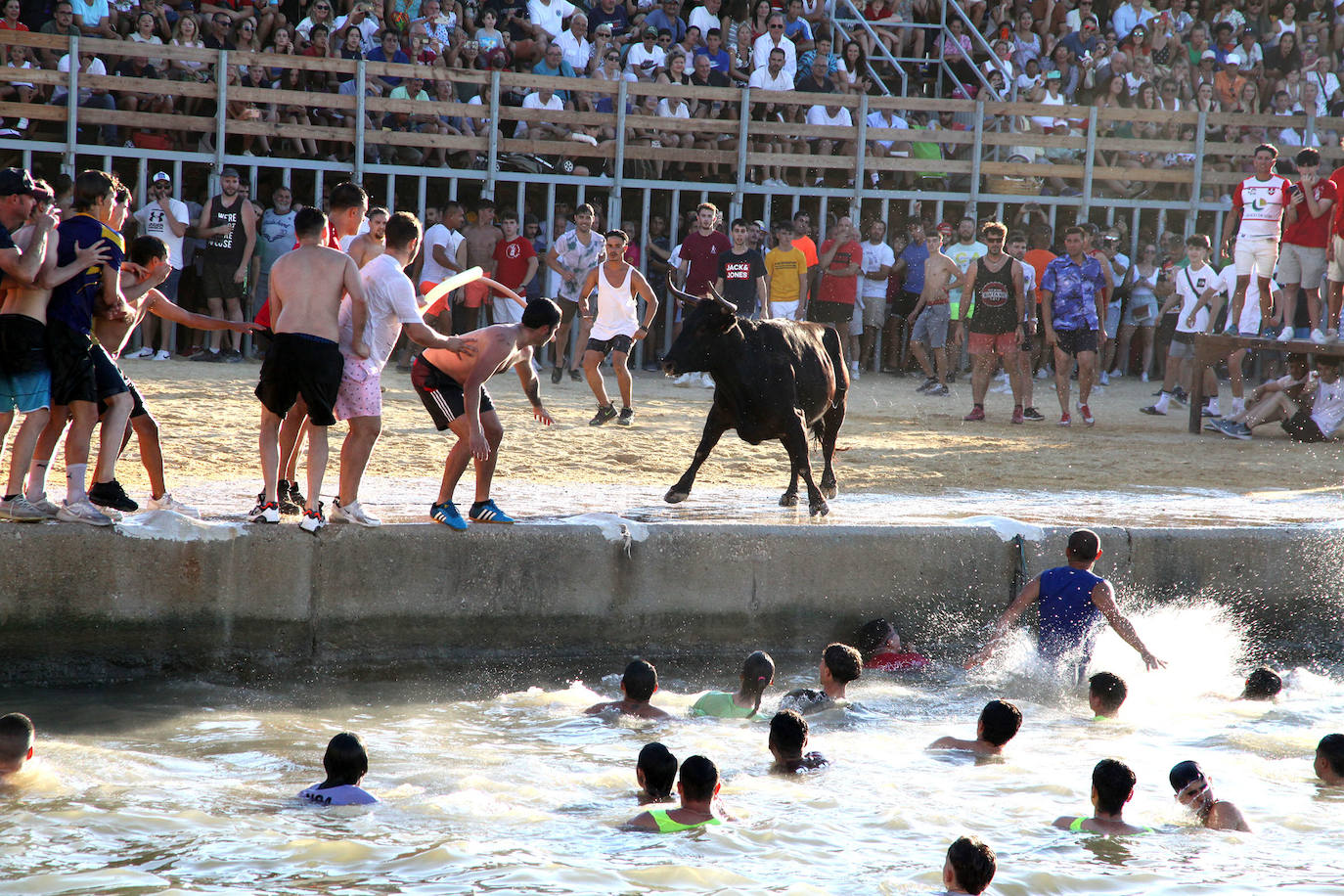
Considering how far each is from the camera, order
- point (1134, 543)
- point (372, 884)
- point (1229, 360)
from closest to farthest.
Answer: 1. point (372, 884)
2. point (1134, 543)
3. point (1229, 360)

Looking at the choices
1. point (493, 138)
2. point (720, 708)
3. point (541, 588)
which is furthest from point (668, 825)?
point (493, 138)

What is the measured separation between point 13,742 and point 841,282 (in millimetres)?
13127

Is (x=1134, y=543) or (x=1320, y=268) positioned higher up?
(x=1320, y=268)

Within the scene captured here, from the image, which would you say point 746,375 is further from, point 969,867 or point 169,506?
point 969,867

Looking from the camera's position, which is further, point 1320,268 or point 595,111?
point 595,111

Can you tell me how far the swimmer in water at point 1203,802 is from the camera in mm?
5785

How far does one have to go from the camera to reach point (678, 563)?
303 inches

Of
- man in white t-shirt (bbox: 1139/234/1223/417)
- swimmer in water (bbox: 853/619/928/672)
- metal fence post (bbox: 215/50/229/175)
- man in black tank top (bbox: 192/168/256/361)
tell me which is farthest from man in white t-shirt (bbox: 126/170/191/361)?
man in white t-shirt (bbox: 1139/234/1223/417)

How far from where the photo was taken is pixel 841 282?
17281 millimetres

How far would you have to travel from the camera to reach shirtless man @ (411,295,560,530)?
721 centimetres

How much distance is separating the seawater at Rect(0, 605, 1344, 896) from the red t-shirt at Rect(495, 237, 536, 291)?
29.4 feet

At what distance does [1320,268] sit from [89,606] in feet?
38.4

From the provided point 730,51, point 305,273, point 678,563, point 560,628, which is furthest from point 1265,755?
point 730,51

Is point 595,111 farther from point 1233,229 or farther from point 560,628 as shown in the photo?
point 560,628
